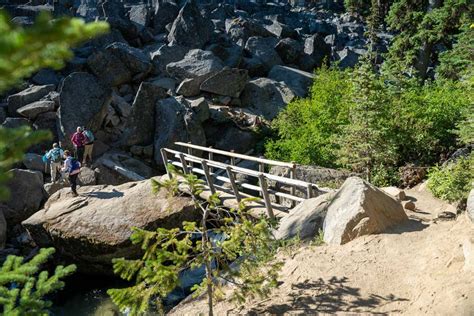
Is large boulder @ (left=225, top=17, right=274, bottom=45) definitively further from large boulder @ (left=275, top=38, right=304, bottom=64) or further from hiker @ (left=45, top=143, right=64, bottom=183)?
hiker @ (left=45, top=143, right=64, bottom=183)

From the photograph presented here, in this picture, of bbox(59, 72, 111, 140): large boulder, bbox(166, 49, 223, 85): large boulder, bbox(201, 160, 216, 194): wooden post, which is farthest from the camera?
bbox(166, 49, 223, 85): large boulder

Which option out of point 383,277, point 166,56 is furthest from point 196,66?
point 383,277

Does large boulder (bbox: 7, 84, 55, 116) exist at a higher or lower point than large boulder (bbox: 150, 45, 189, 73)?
lower

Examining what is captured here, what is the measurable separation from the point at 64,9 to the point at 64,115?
2387cm

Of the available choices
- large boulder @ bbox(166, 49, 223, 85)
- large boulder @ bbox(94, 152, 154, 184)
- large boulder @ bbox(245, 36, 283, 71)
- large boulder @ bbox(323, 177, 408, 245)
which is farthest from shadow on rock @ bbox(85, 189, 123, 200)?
large boulder @ bbox(245, 36, 283, 71)

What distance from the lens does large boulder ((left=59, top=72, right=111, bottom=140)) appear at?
20453mm

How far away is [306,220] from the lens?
8312 millimetres

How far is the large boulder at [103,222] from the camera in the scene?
11984 millimetres

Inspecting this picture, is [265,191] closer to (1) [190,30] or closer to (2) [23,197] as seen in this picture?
(2) [23,197]

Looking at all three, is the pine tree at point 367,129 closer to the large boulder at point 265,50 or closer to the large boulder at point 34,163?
the large boulder at point 34,163

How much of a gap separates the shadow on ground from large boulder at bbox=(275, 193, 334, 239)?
1590 millimetres

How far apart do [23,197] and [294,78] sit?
1738 cm

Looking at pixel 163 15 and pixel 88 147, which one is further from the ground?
pixel 163 15

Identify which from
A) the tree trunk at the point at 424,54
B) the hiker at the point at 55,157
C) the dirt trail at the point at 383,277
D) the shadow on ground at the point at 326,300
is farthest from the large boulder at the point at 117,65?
the shadow on ground at the point at 326,300
